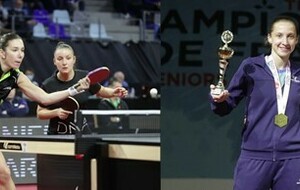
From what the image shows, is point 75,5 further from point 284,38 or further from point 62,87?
point 284,38

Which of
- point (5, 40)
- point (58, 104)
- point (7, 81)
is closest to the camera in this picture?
point (7, 81)

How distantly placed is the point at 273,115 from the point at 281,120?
55 mm

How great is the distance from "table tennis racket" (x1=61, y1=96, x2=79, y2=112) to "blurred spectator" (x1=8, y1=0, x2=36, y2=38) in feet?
33.7

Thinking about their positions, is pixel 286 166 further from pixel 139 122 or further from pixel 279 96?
pixel 139 122

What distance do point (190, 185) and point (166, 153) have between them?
28 cm

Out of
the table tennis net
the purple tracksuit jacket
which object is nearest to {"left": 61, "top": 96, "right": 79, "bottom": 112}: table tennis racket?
the table tennis net

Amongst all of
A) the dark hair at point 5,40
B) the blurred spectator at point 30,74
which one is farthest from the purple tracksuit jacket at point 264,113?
the blurred spectator at point 30,74

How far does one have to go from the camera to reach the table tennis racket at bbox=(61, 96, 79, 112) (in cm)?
777

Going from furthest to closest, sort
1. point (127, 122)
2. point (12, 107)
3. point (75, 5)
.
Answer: point (75, 5) < point (12, 107) < point (127, 122)

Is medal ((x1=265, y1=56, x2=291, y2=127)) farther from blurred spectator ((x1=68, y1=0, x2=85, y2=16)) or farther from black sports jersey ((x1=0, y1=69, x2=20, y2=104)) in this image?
blurred spectator ((x1=68, y1=0, x2=85, y2=16))

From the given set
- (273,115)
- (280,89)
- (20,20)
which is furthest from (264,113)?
(20,20)

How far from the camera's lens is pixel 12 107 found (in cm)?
1235

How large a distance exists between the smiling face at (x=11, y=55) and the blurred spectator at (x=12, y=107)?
5.07m

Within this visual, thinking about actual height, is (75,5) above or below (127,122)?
above
